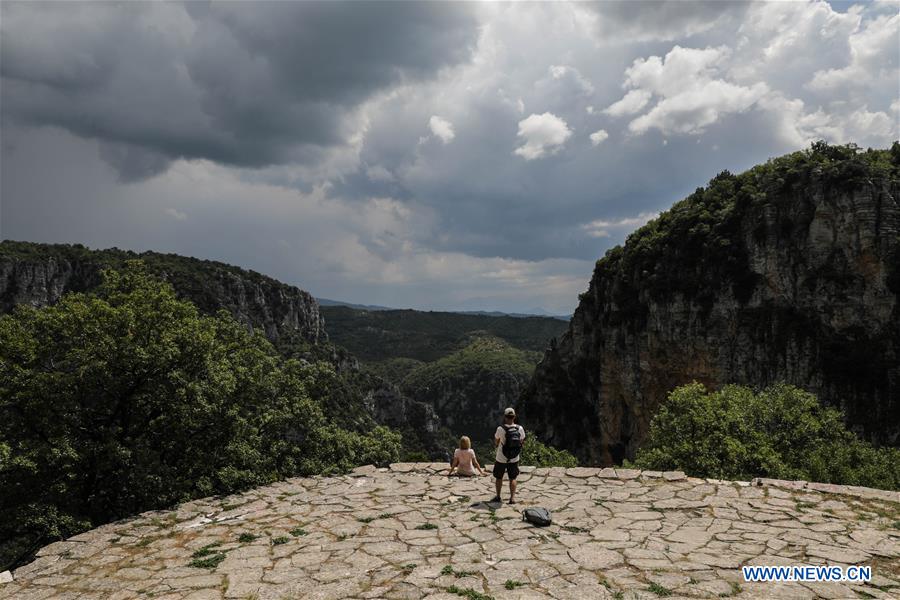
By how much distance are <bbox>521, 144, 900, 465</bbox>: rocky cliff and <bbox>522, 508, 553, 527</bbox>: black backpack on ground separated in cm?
4174

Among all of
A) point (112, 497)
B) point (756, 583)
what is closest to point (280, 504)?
point (112, 497)

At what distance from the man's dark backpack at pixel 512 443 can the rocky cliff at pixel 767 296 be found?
1632 inches

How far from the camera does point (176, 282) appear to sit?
6875 cm

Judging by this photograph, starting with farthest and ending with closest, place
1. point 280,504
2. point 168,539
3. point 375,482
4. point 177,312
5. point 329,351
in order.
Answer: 1. point 329,351
2. point 177,312
3. point 375,482
4. point 280,504
5. point 168,539

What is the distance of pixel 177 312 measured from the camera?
1330 cm

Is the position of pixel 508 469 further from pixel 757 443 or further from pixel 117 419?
pixel 757 443

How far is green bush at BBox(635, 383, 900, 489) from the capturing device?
45.7 ft

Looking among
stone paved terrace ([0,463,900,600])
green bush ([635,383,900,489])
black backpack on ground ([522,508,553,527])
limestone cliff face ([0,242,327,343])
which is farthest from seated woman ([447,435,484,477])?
limestone cliff face ([0,242,327,343])

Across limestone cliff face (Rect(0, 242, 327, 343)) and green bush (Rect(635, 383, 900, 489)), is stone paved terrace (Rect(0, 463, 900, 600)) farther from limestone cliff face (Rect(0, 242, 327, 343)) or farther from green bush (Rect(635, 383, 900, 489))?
limestone cliff face (Rect(0, 242, 327, 343))

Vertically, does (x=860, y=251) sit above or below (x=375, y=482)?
above

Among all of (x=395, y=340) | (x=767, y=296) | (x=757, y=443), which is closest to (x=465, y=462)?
(x=757, y=443)

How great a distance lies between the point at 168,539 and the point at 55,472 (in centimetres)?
469

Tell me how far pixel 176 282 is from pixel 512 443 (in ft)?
237

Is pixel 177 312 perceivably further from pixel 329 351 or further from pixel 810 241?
pixel 329 351
